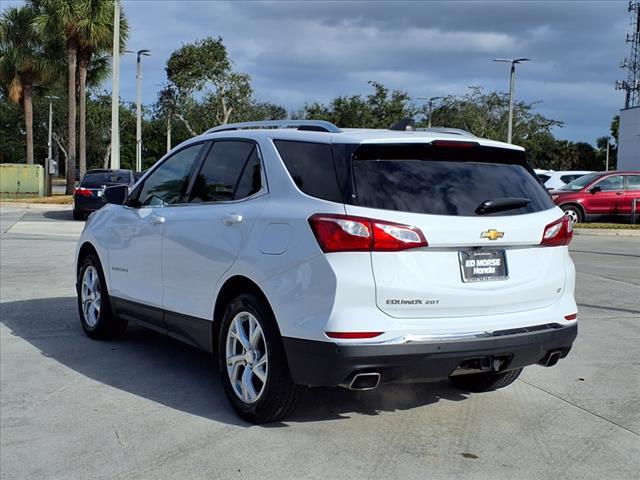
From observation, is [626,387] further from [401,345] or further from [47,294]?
[47,294]

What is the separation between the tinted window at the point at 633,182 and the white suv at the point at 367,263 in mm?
19559

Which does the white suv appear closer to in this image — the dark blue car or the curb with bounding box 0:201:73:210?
the dark blue car

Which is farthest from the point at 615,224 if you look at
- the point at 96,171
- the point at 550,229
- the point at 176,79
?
the point at 176,79

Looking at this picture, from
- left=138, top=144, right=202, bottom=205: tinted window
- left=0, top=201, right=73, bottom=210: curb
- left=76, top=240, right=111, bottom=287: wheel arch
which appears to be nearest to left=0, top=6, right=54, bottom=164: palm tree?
left=0, top=201, right=73, bottom=210: curb

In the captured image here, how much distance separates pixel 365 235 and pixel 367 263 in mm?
150

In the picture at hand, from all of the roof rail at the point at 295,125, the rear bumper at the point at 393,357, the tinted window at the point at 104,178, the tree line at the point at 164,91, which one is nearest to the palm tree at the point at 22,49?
the tree line at the point at 164,91

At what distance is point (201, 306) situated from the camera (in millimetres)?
5211

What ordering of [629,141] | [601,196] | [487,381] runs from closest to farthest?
[487,381], [601,196], [629,141]

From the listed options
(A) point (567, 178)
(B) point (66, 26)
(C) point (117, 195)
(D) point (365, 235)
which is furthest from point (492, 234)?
(B) point (66, 26)

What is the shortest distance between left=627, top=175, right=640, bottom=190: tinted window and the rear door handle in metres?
20.6

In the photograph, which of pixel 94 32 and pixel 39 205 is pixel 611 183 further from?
pixel 94 32

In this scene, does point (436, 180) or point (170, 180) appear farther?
point (170, 180)

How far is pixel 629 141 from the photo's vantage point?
49312 mm

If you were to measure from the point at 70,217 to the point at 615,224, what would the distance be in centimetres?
1717
